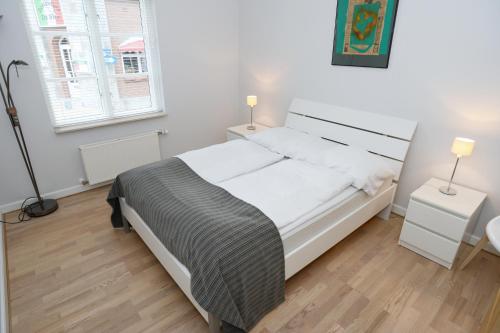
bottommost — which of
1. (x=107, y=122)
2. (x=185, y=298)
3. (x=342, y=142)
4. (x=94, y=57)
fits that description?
(x=185, y=298)

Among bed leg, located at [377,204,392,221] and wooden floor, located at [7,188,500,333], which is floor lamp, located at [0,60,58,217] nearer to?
wooden floor, located at [7,188,500,333]

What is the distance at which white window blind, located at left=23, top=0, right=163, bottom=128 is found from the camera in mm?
2791

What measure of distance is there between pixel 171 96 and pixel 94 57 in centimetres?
94

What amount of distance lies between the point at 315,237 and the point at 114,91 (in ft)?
9.15

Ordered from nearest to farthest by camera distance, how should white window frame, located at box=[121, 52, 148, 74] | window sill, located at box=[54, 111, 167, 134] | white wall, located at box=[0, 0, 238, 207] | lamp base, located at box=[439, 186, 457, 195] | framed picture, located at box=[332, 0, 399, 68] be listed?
lamp base, located at box=[439, 186, 457, 195] → framed picture, located at box=[332, 0, 399, 68] → white wall, located at box=[0, 0, 238, 207] → window sill, located at box=[54, 111, 167, 134] → white window frame, located at box=[121, 52, 148, 74]

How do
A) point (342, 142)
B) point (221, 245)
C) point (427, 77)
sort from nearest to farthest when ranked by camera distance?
point (221, 245), point (427, 77), point (342, 142)

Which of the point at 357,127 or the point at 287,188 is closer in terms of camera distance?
the point at 287,188

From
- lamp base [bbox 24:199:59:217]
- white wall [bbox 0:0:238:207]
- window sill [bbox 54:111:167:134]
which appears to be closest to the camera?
white wall [bbox 0:0:238:207]

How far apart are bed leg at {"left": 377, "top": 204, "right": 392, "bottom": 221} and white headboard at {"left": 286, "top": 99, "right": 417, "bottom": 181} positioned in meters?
0.32

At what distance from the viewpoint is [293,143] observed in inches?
115

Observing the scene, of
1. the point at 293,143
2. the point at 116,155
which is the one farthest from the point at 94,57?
the point at 293,143

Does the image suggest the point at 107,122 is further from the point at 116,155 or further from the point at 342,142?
the point at 342,142

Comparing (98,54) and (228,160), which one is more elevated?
(98,54)

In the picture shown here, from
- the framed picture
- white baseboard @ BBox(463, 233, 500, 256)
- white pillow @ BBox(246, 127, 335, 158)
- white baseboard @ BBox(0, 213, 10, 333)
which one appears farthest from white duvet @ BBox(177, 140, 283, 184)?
white baseboard @ BBox(463, 233, 500, 256)
